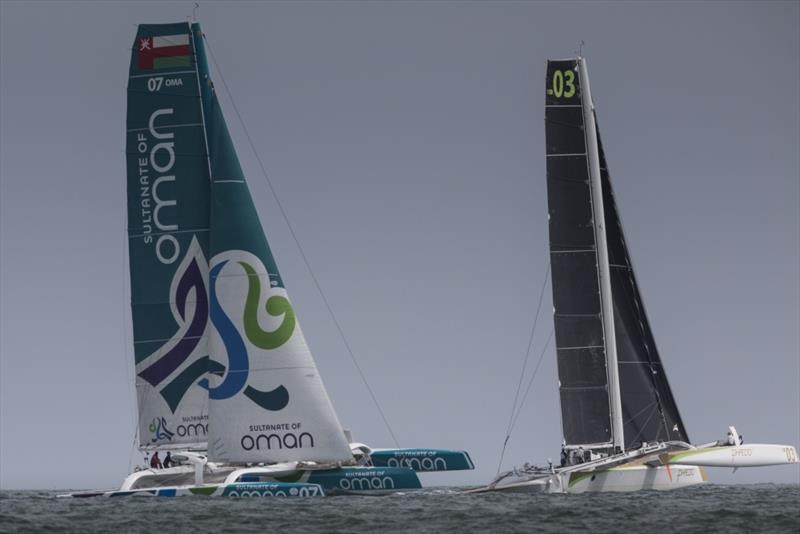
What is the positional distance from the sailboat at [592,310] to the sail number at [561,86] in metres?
0.03

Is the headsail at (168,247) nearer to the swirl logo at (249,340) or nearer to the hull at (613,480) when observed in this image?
the swirl logo at (249,340)

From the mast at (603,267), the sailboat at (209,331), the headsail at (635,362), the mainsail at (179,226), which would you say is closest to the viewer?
the sailboat at (209,331)

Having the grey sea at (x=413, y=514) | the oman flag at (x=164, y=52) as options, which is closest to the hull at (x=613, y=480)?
the grey sea at (x=413, y=514)

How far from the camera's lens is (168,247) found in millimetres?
47156

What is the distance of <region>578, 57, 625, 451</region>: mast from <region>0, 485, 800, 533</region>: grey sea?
3.23 meters

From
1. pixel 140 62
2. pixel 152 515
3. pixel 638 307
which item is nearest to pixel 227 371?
pixel 152 515

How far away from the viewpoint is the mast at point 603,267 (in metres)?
48.1

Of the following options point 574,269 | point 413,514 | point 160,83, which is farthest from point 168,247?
point 413,514

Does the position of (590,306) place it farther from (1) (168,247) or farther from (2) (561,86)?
(1) (168,247)

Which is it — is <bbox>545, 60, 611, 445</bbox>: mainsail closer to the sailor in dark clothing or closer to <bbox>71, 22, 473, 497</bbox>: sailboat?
<bbox>71, 22, 473, 497</bbox>: sailboat

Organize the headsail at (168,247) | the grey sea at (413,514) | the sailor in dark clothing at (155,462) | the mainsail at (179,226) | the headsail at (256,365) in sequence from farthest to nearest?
the headsail at (168,247) → the sailor in dark clothing at (155,462) → the mainsail at (179,226) → the headsail at (256,365) → the grey sea at (413,514)

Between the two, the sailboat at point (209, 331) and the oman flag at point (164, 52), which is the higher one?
the oman flag at point (164, 52)

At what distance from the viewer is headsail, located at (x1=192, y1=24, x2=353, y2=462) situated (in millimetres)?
44219

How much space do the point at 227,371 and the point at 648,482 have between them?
1338cm
